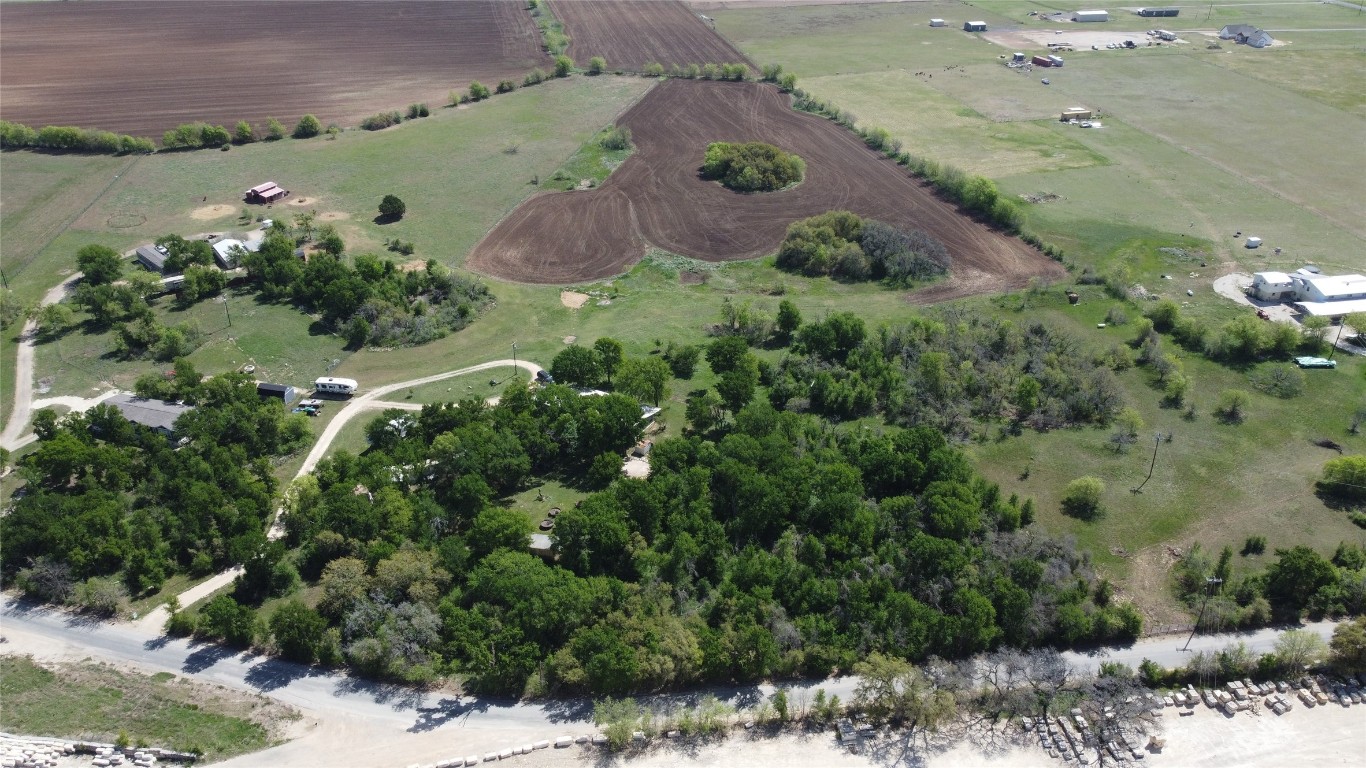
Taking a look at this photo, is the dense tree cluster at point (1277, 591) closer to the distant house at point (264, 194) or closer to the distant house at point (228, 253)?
the distant house at point (228, 253)

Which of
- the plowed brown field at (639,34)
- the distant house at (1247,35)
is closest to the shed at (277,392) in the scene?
the plowed brown field at (639,34)

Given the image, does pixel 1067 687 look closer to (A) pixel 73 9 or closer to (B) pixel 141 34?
(B) pixel 141 34

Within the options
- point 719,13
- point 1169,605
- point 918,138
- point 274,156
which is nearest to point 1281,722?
point 1169,605

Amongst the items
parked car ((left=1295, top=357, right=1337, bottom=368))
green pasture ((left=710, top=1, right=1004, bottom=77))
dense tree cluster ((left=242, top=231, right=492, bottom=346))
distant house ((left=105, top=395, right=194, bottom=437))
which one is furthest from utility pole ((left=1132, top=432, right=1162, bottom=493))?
green pasture ((left=710, top=1, right=1004, bottom=77))

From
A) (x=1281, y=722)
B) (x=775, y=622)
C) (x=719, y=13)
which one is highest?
(x=719, y=13)

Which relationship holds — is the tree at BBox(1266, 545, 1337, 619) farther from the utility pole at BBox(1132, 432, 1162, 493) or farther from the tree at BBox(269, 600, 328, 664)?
the tree at BBox(269, 600, 328, 664)

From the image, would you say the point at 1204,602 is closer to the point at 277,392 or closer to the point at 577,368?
the point at 577,368

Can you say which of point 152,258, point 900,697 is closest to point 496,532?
point 900,697
